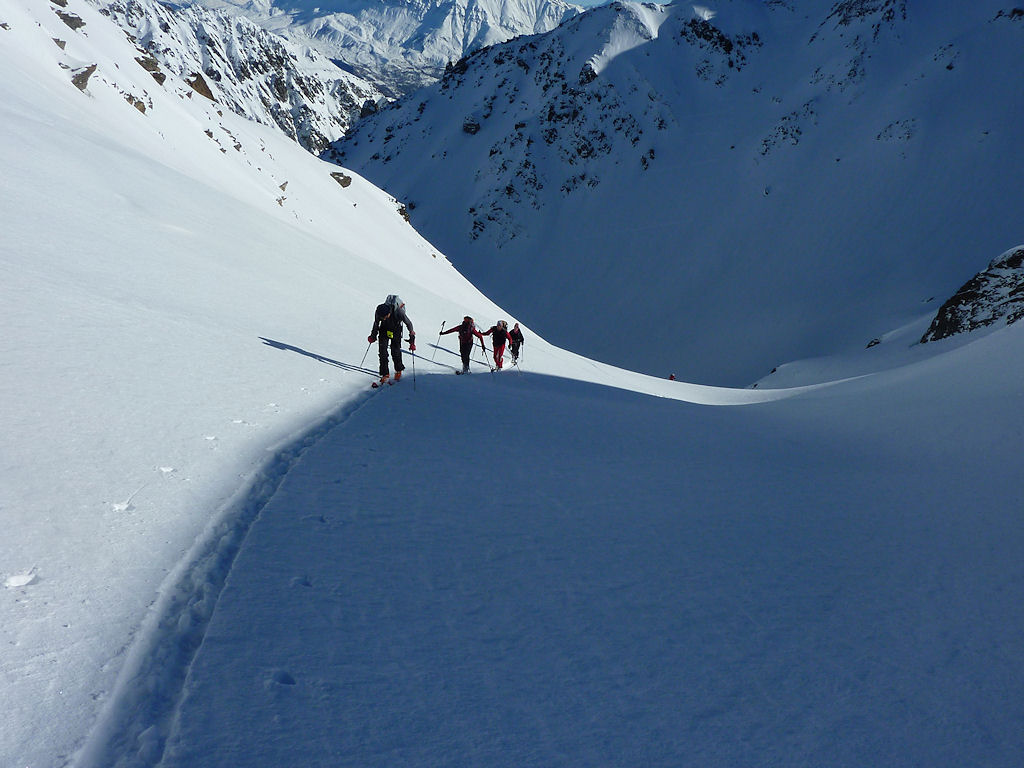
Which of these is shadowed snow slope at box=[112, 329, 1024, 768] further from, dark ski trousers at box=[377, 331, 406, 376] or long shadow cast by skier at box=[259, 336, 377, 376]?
long shadow cast by skier at box=[259, 336, 377, 376]

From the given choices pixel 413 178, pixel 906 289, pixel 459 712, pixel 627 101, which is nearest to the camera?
pixel 459 712

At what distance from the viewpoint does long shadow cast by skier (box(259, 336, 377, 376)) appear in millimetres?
9945

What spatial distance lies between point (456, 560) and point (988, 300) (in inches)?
1138

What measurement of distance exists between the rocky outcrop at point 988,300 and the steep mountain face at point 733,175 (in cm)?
1837

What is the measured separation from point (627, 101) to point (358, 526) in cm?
8720

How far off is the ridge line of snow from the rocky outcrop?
27.5 meters

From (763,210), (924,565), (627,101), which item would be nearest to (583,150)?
(627,101)

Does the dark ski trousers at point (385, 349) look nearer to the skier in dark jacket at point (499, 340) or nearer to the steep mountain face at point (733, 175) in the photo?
the skier in dark jacket at point (499, 340)

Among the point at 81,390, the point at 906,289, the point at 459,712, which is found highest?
the point at 906,289

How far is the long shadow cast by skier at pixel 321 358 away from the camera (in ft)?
32.6

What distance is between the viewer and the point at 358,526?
464 centimetres

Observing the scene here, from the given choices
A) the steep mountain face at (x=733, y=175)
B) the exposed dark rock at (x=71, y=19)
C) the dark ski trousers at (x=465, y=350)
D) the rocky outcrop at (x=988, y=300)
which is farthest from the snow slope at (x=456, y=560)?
the steep mountain face at (x=733, y=175)

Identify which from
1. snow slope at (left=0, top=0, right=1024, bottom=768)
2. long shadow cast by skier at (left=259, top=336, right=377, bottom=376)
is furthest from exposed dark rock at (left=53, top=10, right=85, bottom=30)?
long shadow cast by skier at (left=259, top=336, right=377, bottom=376)

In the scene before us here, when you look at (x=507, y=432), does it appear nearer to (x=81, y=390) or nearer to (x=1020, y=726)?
(x=81, y=390)
